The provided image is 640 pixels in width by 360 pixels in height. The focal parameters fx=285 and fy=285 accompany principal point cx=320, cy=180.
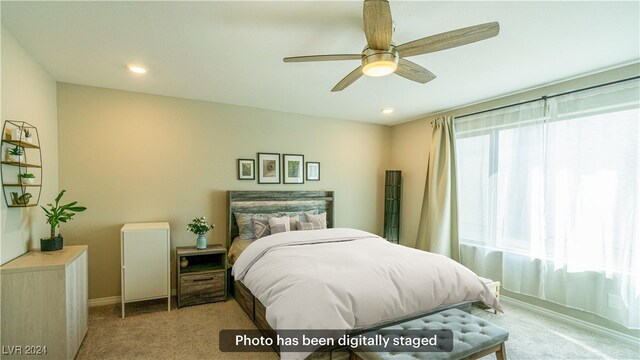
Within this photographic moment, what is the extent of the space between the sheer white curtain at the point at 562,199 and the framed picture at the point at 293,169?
238cm

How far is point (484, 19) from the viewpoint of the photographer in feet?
6.18


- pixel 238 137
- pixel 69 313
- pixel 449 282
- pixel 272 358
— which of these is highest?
pixel 238 137

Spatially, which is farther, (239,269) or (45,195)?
(239,269)

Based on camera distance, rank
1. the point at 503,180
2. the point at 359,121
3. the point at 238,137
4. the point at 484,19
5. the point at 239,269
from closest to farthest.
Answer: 1. the point at 484,19
2. the point at 239,269
3. the point at 503,180
4. the point at 238,137
5. the point at 359,121

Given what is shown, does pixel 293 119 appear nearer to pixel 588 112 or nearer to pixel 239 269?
pixel 239 269

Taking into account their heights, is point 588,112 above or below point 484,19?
below

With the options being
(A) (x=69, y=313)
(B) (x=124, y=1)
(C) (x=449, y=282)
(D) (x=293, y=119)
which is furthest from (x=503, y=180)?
(A) (x=69, y=313)

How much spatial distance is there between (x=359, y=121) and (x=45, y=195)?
414 cm

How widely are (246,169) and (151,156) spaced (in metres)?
1.16

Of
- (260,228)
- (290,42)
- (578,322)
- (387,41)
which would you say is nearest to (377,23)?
(387,41)

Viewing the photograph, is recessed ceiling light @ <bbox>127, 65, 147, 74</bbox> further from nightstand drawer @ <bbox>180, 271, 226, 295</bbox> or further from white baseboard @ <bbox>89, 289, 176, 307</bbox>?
white baseboard @ <bbox>89, 289, 176, 307</bbox>

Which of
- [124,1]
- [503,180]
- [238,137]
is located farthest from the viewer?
[238,137]

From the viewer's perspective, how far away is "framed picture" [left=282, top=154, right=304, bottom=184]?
14.1 feet

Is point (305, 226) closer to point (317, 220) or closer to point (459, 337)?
point (317, 220)
